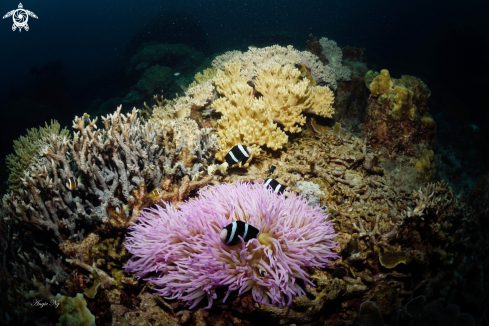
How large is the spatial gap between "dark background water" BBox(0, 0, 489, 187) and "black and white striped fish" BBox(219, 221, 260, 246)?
40.6 feet

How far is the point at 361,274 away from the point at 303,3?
306 feet

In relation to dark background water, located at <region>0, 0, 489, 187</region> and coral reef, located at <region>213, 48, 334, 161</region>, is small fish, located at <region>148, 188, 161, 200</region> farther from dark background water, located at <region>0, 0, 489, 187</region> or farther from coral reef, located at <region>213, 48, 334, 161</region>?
dark background water, located at <region>0, 0, 489, 187</region>

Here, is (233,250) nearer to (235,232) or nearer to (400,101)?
(235,232)

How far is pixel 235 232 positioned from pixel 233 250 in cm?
26

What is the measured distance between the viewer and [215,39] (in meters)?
47.6

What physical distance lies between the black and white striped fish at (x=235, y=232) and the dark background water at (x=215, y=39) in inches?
487

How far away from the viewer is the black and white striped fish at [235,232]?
1694mm

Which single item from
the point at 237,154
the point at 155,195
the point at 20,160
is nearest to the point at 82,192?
the point at 155,195

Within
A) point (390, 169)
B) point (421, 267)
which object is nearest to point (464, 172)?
point (390, 169)

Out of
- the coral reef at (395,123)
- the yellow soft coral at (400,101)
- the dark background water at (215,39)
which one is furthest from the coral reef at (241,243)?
the dark background water at (215,39)

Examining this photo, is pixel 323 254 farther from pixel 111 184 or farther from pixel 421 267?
pixel 111 184

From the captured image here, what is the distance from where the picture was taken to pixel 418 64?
2389 centimetres

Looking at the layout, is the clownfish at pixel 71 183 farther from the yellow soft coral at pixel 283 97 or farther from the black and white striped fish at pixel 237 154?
the yellow soft coral at pixel 283 97

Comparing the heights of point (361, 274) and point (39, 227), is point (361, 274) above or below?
below
